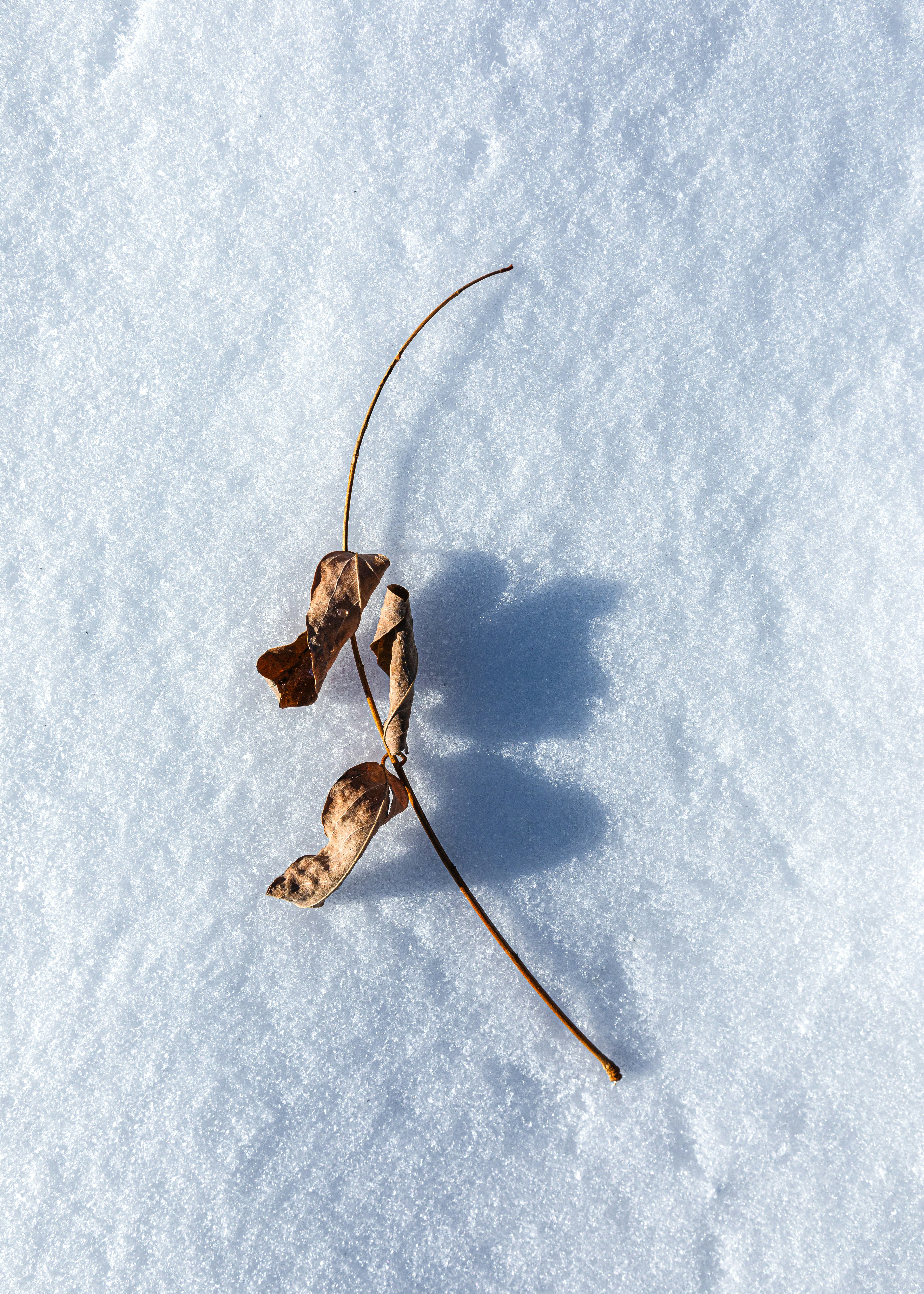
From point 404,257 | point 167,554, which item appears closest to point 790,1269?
point 167,554

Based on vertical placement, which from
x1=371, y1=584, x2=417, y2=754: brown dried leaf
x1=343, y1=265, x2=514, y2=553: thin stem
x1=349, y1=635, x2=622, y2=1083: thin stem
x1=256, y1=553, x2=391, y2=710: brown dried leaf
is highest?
x1=343, y1=265, x2=514, y2=553: thin stem

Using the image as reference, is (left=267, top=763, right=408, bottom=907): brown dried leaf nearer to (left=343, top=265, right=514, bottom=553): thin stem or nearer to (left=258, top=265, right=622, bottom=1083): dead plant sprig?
(left=258, top=265, right=622, bottom=1083): dead plant sprig

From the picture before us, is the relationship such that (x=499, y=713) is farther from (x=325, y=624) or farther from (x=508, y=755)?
(x=325, y=624)

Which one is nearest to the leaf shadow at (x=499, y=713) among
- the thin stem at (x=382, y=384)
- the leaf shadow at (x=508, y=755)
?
the leaf shadow at (x=508, y=755)

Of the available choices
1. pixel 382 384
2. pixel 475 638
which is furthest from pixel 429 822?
pixel 382 384

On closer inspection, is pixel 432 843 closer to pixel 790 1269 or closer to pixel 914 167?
pixel 790 1269

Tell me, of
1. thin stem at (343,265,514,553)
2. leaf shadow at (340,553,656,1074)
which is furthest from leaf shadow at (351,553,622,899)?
thin stem at (343,265,514,553)
